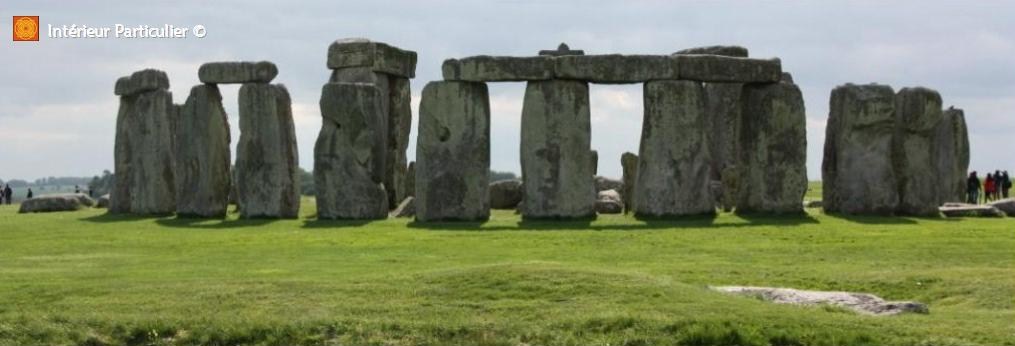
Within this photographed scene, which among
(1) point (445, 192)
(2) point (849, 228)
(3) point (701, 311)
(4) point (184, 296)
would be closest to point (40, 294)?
(4) point (184, 296)

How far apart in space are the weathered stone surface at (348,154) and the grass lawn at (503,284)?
9.33 feet

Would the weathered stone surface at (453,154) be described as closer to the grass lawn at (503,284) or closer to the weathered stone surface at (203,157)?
the grass lawn at (503,284)

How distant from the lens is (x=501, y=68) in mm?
34344

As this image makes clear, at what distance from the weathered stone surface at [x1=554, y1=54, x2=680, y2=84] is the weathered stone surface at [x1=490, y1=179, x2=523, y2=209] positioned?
26.7 ft

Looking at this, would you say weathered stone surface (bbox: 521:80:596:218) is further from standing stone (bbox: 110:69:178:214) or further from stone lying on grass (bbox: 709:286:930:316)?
stone lying on grass (bbox: 709:286:930:316)

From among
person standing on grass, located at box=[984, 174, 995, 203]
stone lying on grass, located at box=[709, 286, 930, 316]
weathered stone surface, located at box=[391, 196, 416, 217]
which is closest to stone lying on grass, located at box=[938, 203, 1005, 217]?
weathered stone surface, located at box=[391, 196, 416, 217]

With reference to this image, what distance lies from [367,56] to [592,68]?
8.09 metres

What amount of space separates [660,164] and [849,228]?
15.4ft

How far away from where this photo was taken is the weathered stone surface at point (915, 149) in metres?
35.3

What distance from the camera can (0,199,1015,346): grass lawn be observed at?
17719 mm

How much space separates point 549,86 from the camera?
34344mm

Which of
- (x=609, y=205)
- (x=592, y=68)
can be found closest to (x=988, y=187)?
(x=609, y=205)

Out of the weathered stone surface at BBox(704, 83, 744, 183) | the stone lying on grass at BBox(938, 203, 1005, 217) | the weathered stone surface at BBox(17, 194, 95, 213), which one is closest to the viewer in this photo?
the stone lying on grass at BBox(938, 203, 1005, 217)

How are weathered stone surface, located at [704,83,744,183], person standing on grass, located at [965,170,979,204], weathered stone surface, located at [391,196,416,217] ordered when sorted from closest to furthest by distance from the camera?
1. weathered stone surface, located at [391,196,416,217]
2. weathered stone surface, located at [704,83,744,183]
3. person standing on grass, located at [965,170,979,204]
